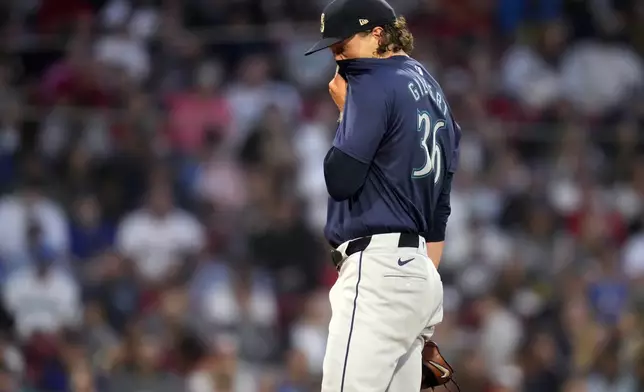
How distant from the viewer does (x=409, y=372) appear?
4.27 m

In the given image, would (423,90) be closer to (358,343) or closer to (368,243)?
(368,243)

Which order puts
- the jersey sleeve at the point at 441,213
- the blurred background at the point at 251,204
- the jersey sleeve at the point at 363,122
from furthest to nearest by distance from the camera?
1. the blurred background at the point at 251,204
2. the jersey sleeve at the point at 441,213
3. the jersey sleeve at the point at 363,122

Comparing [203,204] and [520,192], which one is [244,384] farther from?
[520,192]

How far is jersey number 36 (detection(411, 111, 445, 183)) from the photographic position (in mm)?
4211

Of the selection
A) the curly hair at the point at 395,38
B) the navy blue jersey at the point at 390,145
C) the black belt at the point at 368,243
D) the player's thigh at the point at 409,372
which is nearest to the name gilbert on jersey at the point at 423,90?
the navy blue jersey at the point at 390,145

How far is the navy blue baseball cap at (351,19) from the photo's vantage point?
4.19 meters

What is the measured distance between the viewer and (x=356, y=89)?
411 cm

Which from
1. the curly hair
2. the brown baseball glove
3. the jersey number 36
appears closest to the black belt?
the jersey number 36

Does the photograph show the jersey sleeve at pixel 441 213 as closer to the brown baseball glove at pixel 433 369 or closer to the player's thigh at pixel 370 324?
the player's thigh at pixel 370 324

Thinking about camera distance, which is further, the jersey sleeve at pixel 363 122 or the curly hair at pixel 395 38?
the curly hair at pixel 395 38

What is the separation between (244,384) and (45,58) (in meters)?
3.98

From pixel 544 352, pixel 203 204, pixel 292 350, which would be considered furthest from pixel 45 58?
pixel 544 352

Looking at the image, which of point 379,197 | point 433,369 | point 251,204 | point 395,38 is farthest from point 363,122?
point 251,204

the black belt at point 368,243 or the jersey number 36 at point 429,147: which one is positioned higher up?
the jersey number 36 at point 429,147
